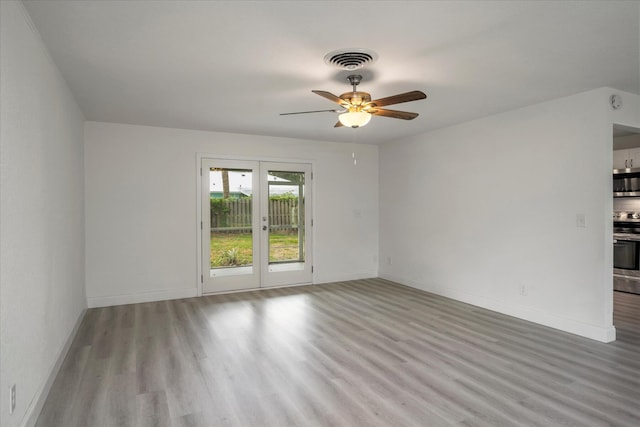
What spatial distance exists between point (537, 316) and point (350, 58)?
11.4 ft

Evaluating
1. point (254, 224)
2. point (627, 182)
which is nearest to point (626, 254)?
point (627, 182)

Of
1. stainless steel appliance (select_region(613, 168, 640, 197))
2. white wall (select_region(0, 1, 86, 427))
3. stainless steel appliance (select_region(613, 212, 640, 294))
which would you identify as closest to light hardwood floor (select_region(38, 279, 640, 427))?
white wall (select_region(0, 1, 86, 427))

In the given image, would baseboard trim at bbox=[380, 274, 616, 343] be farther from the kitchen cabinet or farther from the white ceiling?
the kitchen cabinet

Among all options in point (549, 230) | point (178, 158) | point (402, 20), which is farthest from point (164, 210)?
point (549, 230)

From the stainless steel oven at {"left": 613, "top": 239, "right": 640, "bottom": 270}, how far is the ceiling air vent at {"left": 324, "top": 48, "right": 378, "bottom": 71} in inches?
205

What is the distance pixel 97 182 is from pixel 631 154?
7686mm

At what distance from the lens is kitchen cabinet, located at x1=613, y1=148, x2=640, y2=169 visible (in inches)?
216

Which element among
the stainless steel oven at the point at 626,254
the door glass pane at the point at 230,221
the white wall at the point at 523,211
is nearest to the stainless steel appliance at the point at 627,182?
the stainless steel oven at the point at 626,254

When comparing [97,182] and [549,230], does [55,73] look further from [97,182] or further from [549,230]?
[549,230]

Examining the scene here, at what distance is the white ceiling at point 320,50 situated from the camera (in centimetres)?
216

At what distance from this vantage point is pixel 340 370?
9.80ft

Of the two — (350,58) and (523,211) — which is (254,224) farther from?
(523,211)

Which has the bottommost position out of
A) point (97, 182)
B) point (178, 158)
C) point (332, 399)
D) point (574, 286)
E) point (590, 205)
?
point (332, 399)

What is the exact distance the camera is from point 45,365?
2.59 meters
